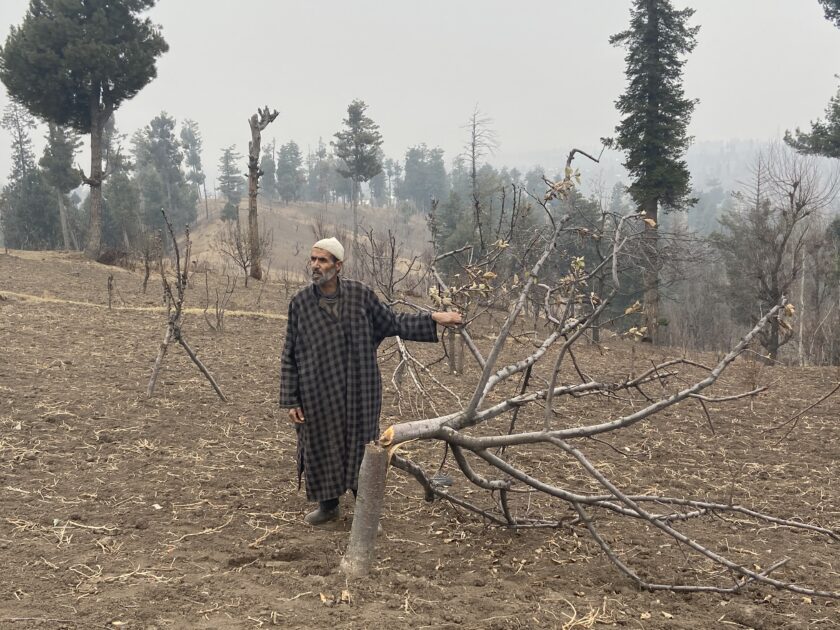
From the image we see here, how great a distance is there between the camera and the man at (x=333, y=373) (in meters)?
3.13

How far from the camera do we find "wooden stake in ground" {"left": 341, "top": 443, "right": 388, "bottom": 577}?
2635mm

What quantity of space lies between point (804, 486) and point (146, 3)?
76.5 feet

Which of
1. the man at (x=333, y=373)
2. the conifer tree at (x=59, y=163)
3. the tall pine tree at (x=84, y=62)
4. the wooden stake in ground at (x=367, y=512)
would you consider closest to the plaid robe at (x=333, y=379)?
the man at (x=333, y=373)

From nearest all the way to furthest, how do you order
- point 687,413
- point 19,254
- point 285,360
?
point 285,360 → point 687,413 → point 19,254

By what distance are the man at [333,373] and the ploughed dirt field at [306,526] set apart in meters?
0.41

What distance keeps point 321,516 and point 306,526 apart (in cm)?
10

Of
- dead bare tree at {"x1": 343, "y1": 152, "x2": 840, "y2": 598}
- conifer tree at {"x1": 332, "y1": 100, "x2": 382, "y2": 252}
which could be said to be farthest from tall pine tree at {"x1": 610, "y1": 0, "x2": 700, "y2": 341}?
conifer tree at {"x1": 332, "y1": 100, "x2": 382, "y2": 252}

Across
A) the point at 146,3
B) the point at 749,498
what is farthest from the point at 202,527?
the point at 146,3

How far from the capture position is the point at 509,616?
2320 millimetres

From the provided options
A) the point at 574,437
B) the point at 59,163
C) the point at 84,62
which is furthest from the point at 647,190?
the point at 59,163

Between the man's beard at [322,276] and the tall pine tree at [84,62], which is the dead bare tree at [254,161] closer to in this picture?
the tall pine tree at [84,62]

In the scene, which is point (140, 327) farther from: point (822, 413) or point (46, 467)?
point (822, 413)

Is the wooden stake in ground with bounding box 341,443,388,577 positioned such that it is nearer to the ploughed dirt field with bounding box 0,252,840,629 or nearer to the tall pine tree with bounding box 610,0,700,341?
the ploughed dirt field with bounding box 0,252,840,629

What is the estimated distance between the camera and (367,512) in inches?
104
